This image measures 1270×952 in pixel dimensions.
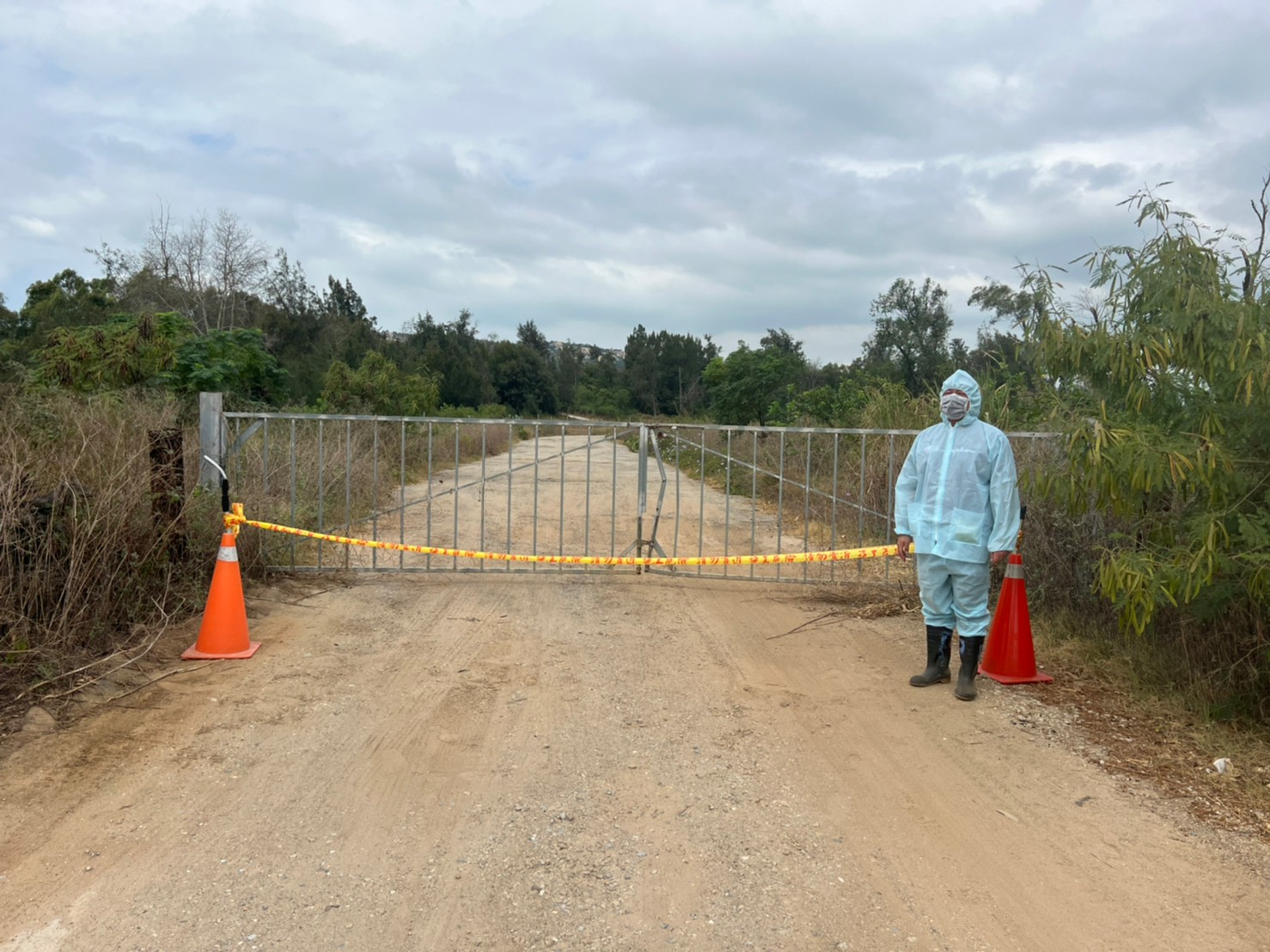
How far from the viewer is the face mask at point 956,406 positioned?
601 centimetres

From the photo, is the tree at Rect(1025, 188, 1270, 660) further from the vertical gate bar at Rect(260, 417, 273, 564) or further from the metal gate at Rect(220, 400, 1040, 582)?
the vertical gate bar at Rect(260, 417, 273, 564)

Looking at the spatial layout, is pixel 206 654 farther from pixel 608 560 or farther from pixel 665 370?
pixel 665 370

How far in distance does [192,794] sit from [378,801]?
87 centimetres

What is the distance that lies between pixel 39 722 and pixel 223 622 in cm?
151

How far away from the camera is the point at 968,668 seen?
600 cm

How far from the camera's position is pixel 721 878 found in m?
3.68

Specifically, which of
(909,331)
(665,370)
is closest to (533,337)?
(665,370)

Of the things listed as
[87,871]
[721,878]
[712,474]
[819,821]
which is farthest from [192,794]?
[712,474]

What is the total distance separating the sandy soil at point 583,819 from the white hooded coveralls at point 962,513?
59 centimetres

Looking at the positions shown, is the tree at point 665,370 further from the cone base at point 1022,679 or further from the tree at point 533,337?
the cone base at point 1022,679

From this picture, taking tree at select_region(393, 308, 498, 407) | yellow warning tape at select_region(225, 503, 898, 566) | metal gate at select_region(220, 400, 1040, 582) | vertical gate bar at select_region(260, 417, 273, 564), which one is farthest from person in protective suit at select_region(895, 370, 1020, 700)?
tree at select_region(393, 308, 498, 407)

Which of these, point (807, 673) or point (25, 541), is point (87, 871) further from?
point (807, 673)

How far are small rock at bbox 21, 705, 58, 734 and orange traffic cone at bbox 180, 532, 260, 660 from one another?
1265 millimetres

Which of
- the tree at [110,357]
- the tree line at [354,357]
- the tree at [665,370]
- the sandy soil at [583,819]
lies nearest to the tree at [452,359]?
the tree line at [354,357]
